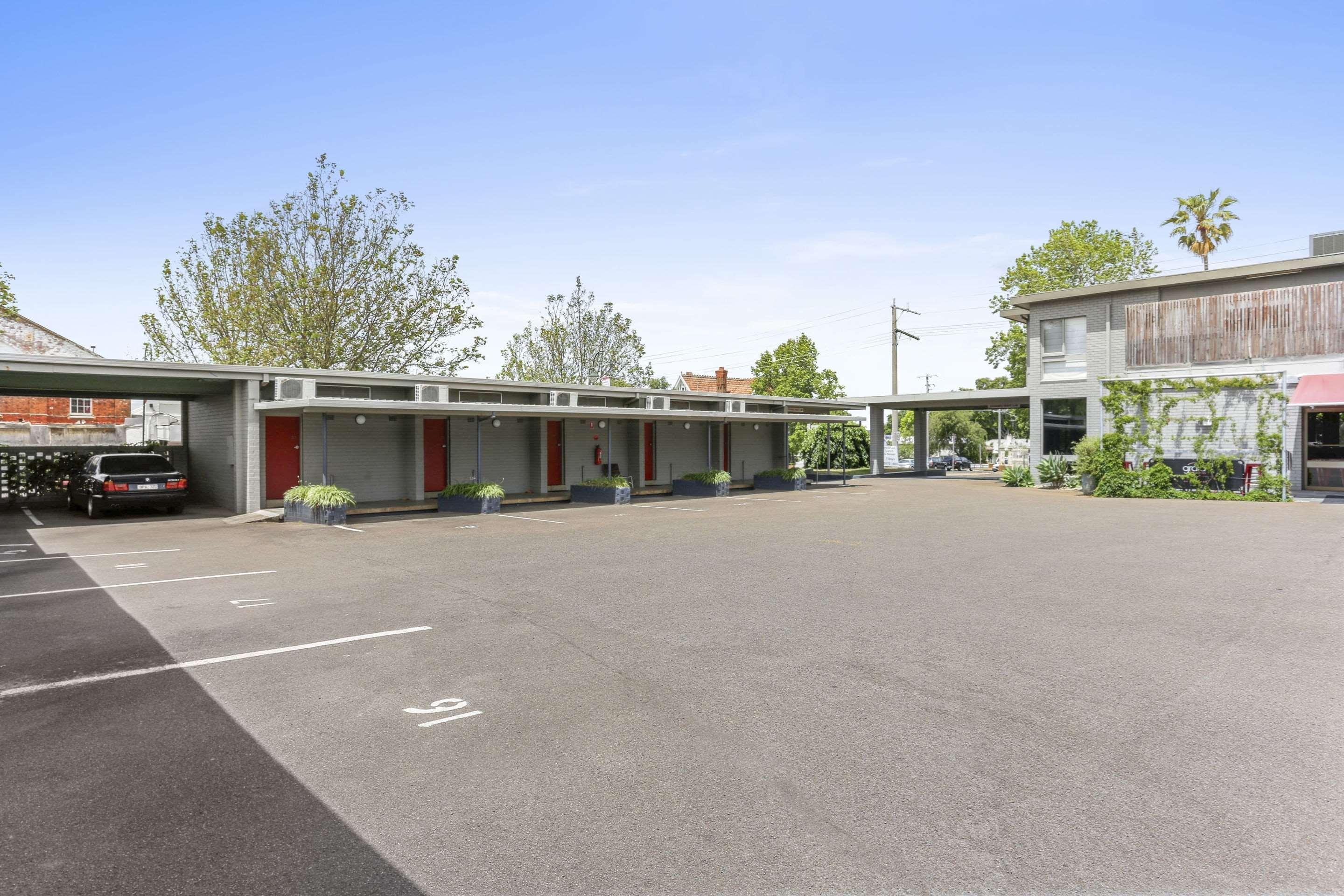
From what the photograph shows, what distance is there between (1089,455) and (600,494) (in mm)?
14939

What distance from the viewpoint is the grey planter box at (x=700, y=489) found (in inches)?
965

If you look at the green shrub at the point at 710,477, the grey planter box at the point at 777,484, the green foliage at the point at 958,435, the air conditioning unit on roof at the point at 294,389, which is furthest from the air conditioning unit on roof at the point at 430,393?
the green foliage at the point at 958,435

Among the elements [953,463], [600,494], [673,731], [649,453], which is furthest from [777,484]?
[953,463]

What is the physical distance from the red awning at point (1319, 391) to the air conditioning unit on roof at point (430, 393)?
21.9 metres

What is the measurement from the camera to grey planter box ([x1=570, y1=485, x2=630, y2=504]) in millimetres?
21062

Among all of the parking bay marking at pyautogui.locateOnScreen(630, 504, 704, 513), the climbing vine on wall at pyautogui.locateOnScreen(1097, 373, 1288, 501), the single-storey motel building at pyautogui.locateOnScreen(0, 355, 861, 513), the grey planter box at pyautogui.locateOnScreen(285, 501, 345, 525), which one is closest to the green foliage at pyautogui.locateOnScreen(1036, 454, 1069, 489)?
the climbing vine on wall at pyautogui.locateOnScreen(1097, 373, 1288, 501)

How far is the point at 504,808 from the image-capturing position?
358cm

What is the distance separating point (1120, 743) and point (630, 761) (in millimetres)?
2744

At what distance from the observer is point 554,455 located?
2366 centimetres

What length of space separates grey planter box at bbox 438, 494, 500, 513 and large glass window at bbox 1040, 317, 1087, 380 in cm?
1966

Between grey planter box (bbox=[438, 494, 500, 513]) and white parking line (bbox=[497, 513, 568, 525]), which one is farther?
grey planter box (bbox=[438, 494, 500, 513])

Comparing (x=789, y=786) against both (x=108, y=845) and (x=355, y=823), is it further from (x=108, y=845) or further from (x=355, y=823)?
(x=108, y=845)

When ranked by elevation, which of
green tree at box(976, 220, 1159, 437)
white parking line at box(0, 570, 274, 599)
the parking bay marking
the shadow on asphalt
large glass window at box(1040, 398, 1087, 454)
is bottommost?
the shadow on asphalt

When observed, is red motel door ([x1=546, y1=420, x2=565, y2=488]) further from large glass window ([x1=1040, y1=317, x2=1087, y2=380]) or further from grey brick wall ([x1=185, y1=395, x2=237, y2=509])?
large glass window ([x1=1040, y1=317, x2=1087, y2=380])
